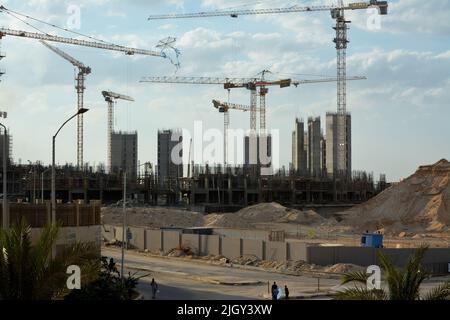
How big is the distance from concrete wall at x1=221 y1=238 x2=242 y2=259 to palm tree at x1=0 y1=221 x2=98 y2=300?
42019 millimetres

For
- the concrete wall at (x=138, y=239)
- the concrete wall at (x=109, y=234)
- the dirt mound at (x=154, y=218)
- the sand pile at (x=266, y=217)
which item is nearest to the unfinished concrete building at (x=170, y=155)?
the sand pile at (x=266, y=217)

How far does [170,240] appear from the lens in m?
63.3

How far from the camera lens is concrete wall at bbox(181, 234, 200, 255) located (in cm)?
6033

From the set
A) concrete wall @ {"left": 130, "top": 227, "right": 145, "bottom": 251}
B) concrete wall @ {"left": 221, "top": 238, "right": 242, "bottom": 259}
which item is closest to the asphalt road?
concrete wall @ {"left": 221, "top": 238, "right": 242, "bottom": 259}

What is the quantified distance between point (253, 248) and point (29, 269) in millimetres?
41180

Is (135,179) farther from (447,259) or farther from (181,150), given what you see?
(447,259)

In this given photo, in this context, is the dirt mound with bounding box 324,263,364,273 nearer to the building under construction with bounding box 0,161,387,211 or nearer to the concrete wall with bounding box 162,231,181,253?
the concrete wall with bounding box 162,231,181,253

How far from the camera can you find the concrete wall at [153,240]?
64.2m

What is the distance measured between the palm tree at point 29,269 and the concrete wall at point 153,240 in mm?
49410

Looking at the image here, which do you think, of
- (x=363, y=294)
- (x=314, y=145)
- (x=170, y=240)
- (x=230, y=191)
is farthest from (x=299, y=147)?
(x=363, y=294)

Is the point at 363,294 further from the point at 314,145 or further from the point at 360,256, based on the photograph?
the point at 314,145

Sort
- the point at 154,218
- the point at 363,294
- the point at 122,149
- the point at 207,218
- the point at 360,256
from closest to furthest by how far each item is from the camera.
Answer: the point at 363,294
the point at 360,256
the point at 154,218
the point at 207,218
the point at 122,149
